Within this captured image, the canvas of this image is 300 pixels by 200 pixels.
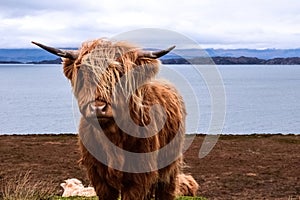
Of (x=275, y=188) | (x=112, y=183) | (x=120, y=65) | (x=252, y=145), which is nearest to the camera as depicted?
(x=120, y=65)

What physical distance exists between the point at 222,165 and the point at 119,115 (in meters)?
13.3

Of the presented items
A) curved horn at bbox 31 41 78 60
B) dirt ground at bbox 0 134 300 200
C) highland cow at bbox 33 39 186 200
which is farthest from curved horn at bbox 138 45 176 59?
dirt ground at bbox 0 134 300 200

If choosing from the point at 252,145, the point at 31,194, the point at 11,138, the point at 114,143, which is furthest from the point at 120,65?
the point at 11,138

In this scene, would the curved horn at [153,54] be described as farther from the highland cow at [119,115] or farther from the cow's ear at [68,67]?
the cow's ear at [68,67]

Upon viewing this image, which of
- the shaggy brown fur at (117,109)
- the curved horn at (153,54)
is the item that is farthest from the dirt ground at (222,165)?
the curved horn at (153,54)

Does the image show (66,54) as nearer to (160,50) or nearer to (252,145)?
(160,50)

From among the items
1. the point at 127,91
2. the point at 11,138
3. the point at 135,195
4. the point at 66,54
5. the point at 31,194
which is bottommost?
the point at 11,138

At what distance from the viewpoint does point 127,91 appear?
5363 mm

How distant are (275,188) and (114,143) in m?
9.96

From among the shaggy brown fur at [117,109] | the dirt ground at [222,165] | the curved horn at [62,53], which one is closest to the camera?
the shaggy brown fur at [117,109]

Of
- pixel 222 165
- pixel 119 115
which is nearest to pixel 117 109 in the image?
pixel 119 115

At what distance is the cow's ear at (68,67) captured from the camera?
543 cm

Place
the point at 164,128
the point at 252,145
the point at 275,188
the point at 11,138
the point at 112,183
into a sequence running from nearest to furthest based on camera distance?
the point at 112,183 → the point at 164,128 → the point at 275,188 → the point at 252,145 → the point at 11,138

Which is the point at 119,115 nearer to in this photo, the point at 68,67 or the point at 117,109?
the point at 117,109
